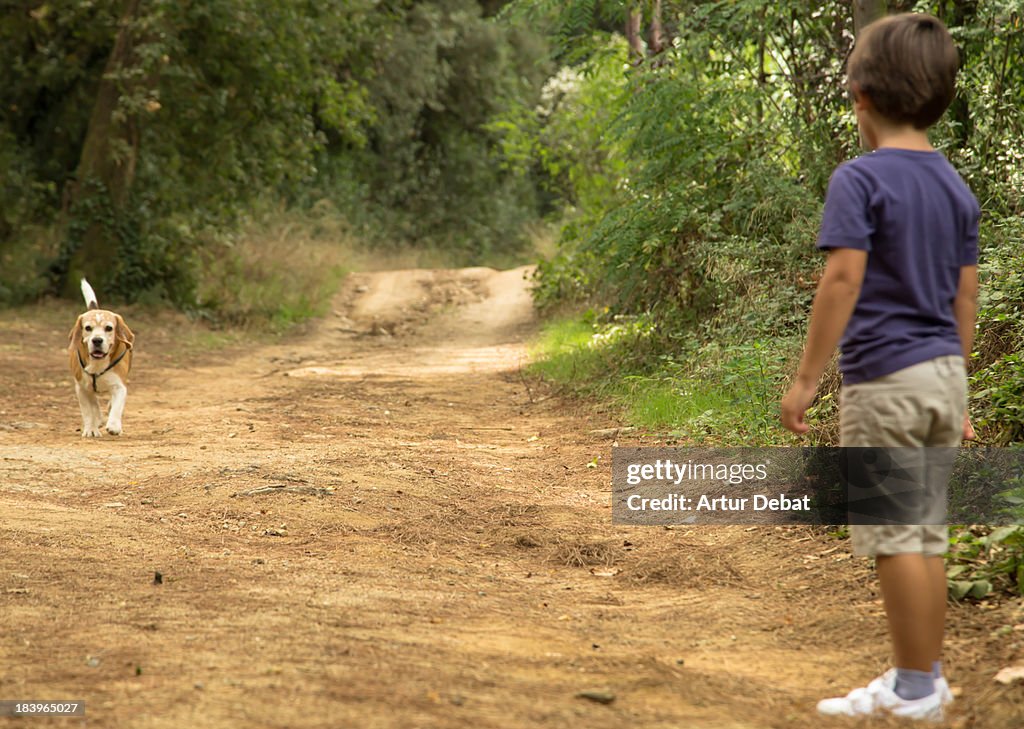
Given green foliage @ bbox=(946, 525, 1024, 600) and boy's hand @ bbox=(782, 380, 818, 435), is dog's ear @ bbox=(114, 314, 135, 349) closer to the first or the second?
green foliage @ bbox=(946, 525, 1024, 600)

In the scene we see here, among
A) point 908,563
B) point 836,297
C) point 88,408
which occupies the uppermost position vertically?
point 836,297

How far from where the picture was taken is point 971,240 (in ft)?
10.7

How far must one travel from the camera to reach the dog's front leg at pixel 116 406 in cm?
888

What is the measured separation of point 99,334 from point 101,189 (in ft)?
34.7

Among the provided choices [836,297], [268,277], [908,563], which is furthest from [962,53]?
[268,277]

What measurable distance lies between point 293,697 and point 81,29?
18.4m

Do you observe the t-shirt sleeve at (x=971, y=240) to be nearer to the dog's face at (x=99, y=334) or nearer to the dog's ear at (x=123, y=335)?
the dog's face at (x=99, y=334)

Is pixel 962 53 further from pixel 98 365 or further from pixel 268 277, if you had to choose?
pixel 268 277

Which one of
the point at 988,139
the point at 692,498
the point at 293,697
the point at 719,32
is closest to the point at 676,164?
the point at 719,32

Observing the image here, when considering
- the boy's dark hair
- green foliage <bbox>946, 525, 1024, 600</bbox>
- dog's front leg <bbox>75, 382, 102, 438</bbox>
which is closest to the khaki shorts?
the boy's dark hair

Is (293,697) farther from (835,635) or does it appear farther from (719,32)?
(719,32)

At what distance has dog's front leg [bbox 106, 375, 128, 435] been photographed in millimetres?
8883

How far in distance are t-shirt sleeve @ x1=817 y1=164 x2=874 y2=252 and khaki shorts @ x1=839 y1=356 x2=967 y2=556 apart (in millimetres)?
389

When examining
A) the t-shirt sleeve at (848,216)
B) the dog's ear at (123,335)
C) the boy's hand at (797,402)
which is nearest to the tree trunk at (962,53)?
the t-shirt sleeve at (848,216)
